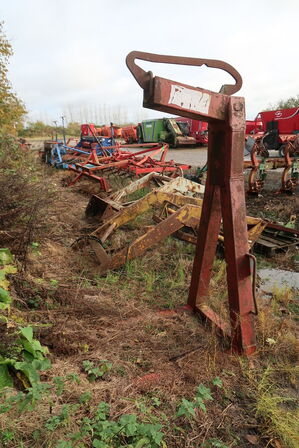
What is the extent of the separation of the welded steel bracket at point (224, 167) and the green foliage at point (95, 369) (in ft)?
2.91

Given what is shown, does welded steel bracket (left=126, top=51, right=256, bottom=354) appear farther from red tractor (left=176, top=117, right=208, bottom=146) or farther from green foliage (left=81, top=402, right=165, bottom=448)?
red tractor (left=176, top=117, right=208, bottom=146)

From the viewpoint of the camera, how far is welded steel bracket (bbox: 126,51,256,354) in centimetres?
158

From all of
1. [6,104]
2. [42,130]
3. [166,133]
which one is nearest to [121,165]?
[6,104]

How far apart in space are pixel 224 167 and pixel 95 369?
4.96 ft

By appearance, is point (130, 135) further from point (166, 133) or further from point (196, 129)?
point (196, 129)

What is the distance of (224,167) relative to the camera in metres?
1.87

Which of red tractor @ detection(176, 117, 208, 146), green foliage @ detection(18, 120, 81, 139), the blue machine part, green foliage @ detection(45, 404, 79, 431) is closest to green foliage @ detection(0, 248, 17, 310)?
green foliage @ detection(45, 404, 79, 431)

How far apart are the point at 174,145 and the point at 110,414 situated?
56.3 ft

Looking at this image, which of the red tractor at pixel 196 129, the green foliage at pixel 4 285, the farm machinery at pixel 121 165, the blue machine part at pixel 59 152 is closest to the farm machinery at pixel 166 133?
the red tractor at pixel 196 129

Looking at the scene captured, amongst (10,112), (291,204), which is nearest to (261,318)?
(291,204)

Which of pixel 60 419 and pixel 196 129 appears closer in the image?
pixel 60 419

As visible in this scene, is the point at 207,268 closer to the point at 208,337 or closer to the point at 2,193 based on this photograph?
the point at 208,337

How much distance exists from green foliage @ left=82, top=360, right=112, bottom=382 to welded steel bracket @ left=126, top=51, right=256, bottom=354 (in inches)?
34.9

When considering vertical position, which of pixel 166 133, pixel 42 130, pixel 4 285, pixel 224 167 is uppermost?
pixel 42 130
